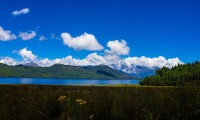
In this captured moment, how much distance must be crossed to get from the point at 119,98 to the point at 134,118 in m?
1.14

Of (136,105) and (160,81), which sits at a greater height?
(160,81)

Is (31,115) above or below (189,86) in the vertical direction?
below

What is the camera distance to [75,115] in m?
6.98

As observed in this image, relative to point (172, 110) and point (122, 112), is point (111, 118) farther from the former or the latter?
point (172, 110)

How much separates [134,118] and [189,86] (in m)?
2.86

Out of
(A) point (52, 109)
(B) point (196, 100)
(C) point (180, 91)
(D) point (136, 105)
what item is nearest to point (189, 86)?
(C) point (180, 91)

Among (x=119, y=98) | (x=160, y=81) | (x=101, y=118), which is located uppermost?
(x=160, y=81)

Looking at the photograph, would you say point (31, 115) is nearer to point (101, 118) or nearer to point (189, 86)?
point (101, 118)

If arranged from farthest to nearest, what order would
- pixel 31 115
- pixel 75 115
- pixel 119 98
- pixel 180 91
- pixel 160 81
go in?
pixel 160 81 < pixel 180 91 < pixel 119 98 < pixel 31 115 < pixel 75 115

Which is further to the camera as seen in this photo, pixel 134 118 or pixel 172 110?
pixel 172 110

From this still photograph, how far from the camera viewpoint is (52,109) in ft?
28.8

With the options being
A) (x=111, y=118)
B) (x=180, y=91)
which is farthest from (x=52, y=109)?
Answer: (x=180, y=91)

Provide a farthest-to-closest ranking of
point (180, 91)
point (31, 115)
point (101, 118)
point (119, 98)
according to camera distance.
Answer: point (180, 91), point (119, 98), point (101, 118), point (31, 115)

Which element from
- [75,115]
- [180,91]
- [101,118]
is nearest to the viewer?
[75,115]
